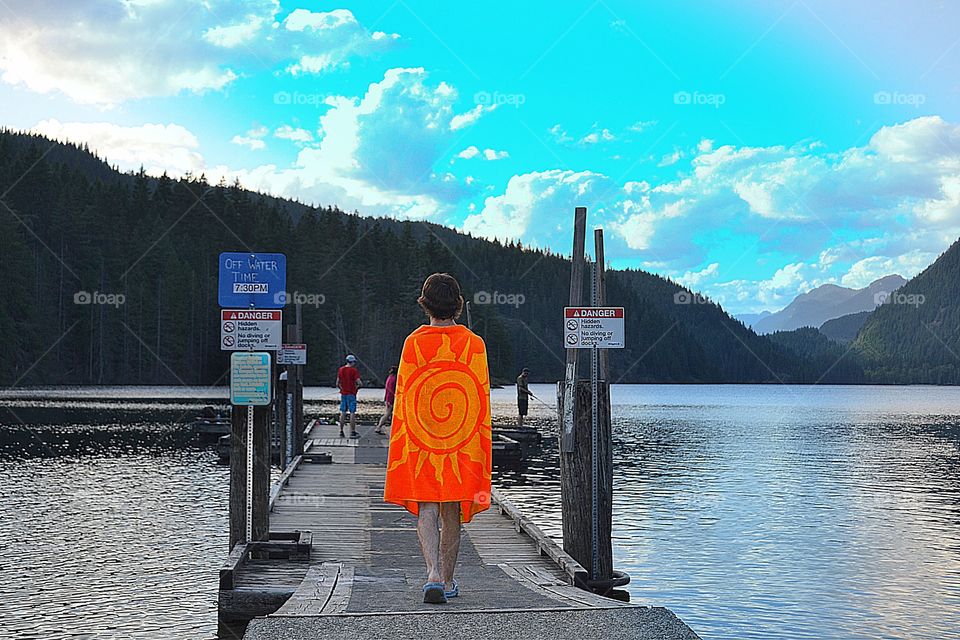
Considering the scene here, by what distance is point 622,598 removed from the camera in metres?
12.6

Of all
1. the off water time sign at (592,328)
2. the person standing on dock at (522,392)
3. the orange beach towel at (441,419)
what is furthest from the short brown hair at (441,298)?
the person standing on dock at (522,392)

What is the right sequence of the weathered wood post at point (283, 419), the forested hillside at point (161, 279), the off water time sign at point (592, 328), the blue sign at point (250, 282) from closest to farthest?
the blue sign at point (250, 282), the off water time sign at point (592, 328), the weathered wood post at point (283, 419), the forested hillside at point (161, 279)

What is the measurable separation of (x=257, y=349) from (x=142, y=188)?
134 metres

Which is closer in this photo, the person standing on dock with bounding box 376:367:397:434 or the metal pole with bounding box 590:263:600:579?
the metal pole with bounding box 590:263:600:579

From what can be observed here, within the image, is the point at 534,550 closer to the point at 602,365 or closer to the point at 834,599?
the point at 602,365

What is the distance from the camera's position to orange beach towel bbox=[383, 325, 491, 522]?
820 cm

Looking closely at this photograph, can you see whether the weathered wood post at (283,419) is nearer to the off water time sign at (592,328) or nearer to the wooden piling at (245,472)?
the wooden piling at (245,472)

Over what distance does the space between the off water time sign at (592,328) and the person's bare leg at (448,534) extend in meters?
4.24

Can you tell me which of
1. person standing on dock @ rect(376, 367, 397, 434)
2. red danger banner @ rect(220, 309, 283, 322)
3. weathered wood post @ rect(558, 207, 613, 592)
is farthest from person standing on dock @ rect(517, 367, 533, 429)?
red danger banner @ rect(220, 309, 283, 322)

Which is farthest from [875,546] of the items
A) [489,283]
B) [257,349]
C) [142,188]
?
[489,283]

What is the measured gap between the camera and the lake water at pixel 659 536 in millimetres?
13328

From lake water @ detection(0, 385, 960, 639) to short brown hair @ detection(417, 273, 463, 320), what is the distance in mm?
5314

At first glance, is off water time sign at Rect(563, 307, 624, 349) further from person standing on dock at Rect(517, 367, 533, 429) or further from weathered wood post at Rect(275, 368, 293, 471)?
person standing on dock at Rect(517, 367, 533, 429)

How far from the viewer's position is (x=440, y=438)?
822cm
